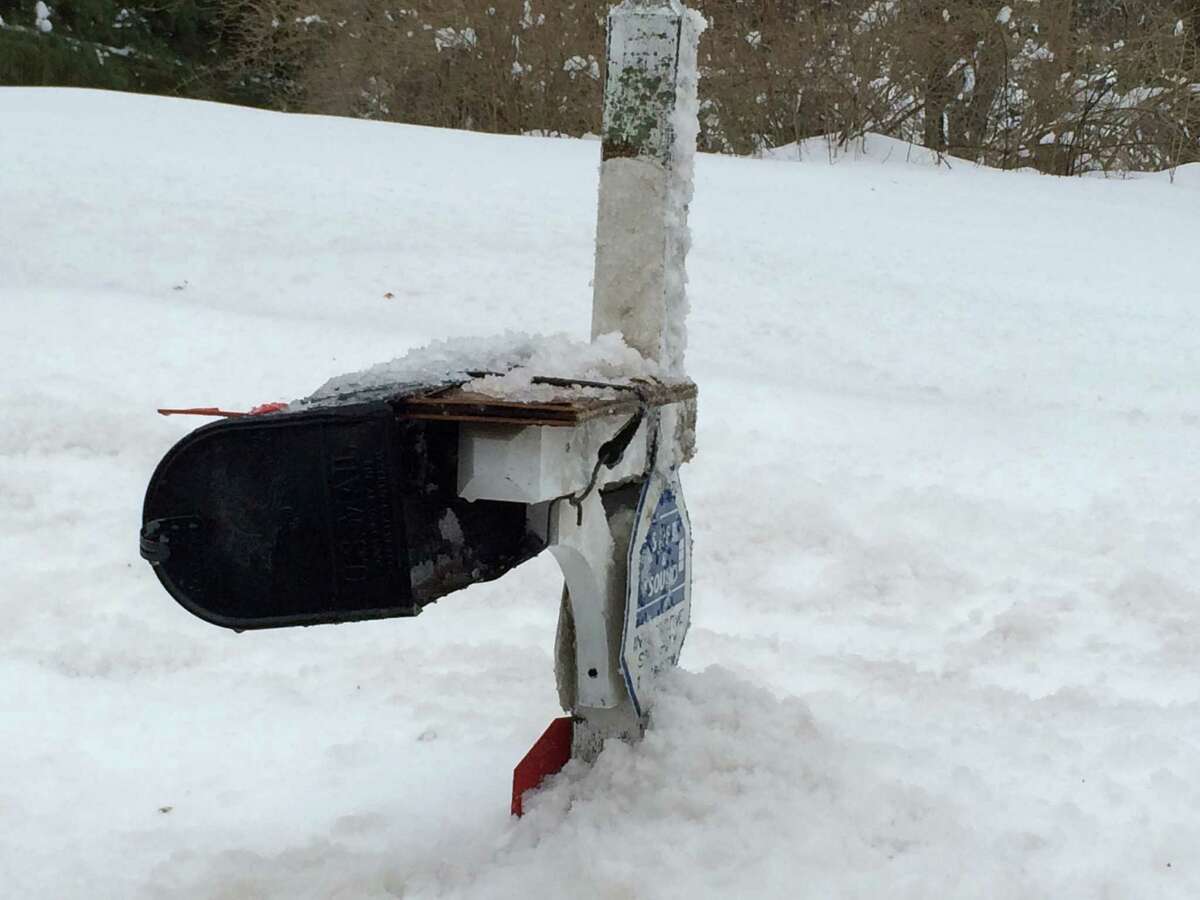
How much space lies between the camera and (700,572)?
16.0ft

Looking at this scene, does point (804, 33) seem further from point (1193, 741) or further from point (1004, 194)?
point (1193, 741)

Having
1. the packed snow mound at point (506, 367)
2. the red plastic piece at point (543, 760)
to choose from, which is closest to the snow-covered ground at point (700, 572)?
the red plastic piece at point (543, 760)

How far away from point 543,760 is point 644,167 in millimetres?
1288

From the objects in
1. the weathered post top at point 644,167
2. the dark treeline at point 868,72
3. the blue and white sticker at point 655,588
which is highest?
the dark treeline at point 868,72

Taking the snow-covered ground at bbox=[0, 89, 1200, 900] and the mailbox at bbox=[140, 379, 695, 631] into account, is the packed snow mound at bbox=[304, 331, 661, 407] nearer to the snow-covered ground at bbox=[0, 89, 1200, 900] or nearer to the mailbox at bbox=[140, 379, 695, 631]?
the mailbox at bbox=[140, 379, 695, 631]

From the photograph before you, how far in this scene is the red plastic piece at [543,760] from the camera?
9.38ft

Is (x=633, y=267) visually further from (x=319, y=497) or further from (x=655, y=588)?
(x=319, y=497)

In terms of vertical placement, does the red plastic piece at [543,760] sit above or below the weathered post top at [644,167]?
below

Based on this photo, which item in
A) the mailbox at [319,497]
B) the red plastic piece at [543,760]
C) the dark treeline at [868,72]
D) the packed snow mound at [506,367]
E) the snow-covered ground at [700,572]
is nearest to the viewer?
the mailbox at [319,497]

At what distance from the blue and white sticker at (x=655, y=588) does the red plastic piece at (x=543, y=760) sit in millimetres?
210

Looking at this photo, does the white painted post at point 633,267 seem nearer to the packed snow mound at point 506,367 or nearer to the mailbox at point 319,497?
the packed snow mound at point 506,367

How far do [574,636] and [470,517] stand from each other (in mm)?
621

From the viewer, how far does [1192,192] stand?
443 inches

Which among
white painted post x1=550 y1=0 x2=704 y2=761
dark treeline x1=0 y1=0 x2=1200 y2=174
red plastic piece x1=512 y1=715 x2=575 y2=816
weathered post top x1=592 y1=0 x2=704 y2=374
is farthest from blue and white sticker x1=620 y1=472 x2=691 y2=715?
dark treeline x1=0 y1=0 x2=1200 y2=174
